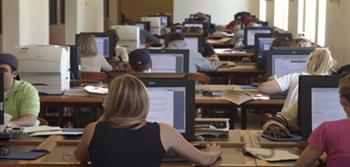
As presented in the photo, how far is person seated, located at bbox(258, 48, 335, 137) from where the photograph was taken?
4465 millimetres

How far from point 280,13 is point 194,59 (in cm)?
986

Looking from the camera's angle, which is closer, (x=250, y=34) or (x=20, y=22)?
(x=20, y=22)

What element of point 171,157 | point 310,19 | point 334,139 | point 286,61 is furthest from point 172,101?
point 310,19

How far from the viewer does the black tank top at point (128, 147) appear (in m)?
3.40

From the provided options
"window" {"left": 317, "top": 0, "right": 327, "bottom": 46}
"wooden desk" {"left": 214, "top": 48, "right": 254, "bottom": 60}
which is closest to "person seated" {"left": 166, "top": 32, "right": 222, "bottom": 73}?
"window" {"left": 317, "top": 0, "right": 327, "bottom": 46}

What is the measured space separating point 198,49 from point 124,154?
7623 millimetres

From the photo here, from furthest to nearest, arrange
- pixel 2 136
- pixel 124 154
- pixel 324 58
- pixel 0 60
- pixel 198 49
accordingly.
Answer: pixel 198 49 → pixel 324 58 → pixel 0 60 → pixel 2 136 → pixel 124 154

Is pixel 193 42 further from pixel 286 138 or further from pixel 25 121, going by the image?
pixel 286 138

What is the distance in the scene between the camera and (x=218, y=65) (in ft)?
32.8

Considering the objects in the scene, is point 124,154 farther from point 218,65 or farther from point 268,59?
point 218,65

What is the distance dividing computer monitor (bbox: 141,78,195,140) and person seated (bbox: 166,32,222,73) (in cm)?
488

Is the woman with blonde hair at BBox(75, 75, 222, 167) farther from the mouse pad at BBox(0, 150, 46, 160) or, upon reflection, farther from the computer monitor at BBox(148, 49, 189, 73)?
the computer monitor at BBox(148, 49, 189, 73)

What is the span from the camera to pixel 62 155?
393 centimetres

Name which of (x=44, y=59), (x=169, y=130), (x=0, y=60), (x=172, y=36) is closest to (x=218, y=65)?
(x=172, y=36)
